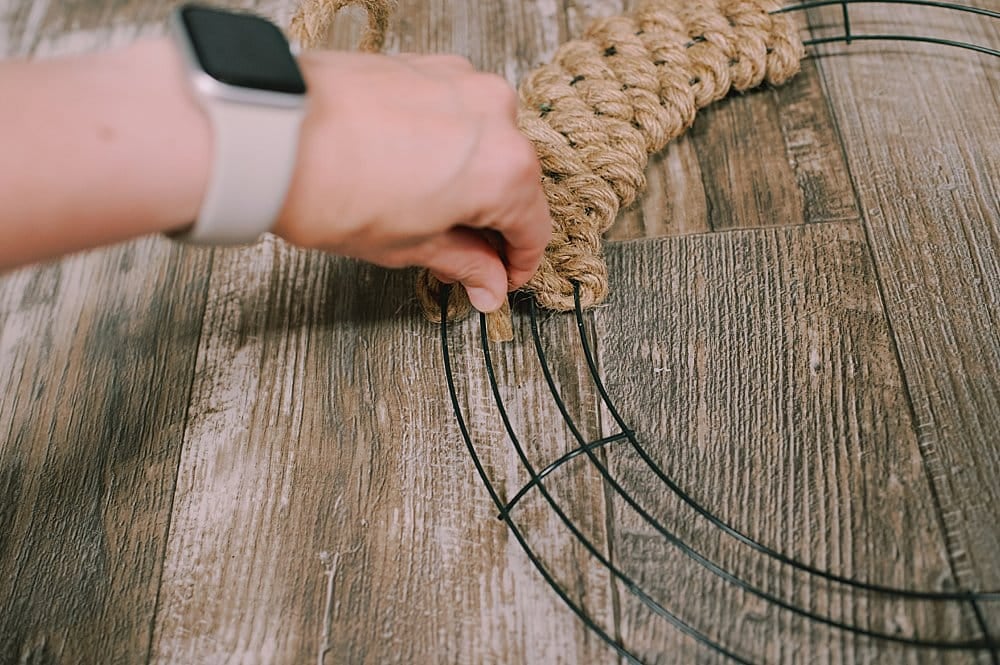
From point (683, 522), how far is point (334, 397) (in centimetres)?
32

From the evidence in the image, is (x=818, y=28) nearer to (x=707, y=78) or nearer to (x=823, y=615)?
(x=707, y=78)

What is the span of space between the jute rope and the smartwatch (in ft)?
0.65

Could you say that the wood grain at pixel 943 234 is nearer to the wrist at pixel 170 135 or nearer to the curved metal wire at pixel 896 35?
the curved metal wire at pixel 896 35

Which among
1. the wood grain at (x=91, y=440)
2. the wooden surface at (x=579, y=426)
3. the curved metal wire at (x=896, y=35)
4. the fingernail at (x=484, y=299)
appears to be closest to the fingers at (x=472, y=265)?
the fingernail at (x=484, y=299)

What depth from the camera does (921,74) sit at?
32.9 inches

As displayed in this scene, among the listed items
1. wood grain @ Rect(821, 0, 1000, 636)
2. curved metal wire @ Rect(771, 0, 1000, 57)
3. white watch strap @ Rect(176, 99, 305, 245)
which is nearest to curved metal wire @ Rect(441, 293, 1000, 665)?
wood grain @ Rect(821, 0, 1000, 636)

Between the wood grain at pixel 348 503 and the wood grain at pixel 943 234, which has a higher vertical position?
the wood grain at pixel 943 234

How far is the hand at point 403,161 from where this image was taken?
1.55ft

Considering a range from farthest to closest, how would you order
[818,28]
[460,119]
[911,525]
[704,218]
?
[818,28] < [704,218] < [911,525] < [460,119]

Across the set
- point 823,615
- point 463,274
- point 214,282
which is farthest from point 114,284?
point 823,615

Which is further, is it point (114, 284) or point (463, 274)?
point (114, 284)

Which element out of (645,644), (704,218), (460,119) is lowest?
(645,644)

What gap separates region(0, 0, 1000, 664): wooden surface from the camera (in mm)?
613

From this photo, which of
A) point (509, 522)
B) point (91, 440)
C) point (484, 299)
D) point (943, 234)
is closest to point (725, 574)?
point (509, 522)
